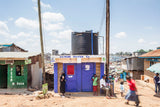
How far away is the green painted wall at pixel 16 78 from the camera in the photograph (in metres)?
12.1

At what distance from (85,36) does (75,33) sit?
0.93 m

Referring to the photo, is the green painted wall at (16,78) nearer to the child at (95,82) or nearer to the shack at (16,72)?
the shack at (16,72)

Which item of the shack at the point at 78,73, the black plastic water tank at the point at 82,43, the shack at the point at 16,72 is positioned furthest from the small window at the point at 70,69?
the shack at the point at 16,72

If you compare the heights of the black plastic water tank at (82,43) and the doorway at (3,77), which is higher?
the black plastic water tank at (82,43)

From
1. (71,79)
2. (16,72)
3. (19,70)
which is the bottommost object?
(71,79)

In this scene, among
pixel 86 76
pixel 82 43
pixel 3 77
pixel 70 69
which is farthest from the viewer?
pixel 3 77

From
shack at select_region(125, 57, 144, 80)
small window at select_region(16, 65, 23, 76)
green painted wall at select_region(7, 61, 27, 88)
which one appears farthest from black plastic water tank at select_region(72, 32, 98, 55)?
shack at select_region(125, 57, 144, 80)

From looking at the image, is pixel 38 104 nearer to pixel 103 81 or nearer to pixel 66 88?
pixel 66 88

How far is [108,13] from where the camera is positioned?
10.1 metres

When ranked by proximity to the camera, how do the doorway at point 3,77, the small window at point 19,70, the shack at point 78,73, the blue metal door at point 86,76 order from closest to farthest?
the shack at point 78,73, the blue metal door at point 86,76, the small window at point 19,70, the doorway at point 3,77

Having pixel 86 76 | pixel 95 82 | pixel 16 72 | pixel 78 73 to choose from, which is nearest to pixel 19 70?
pixel 16 72

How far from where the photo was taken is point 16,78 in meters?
12.2

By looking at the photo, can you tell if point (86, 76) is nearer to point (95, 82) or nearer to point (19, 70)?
point (95, 82)

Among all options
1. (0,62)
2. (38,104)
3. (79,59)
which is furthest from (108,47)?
(0,62)
